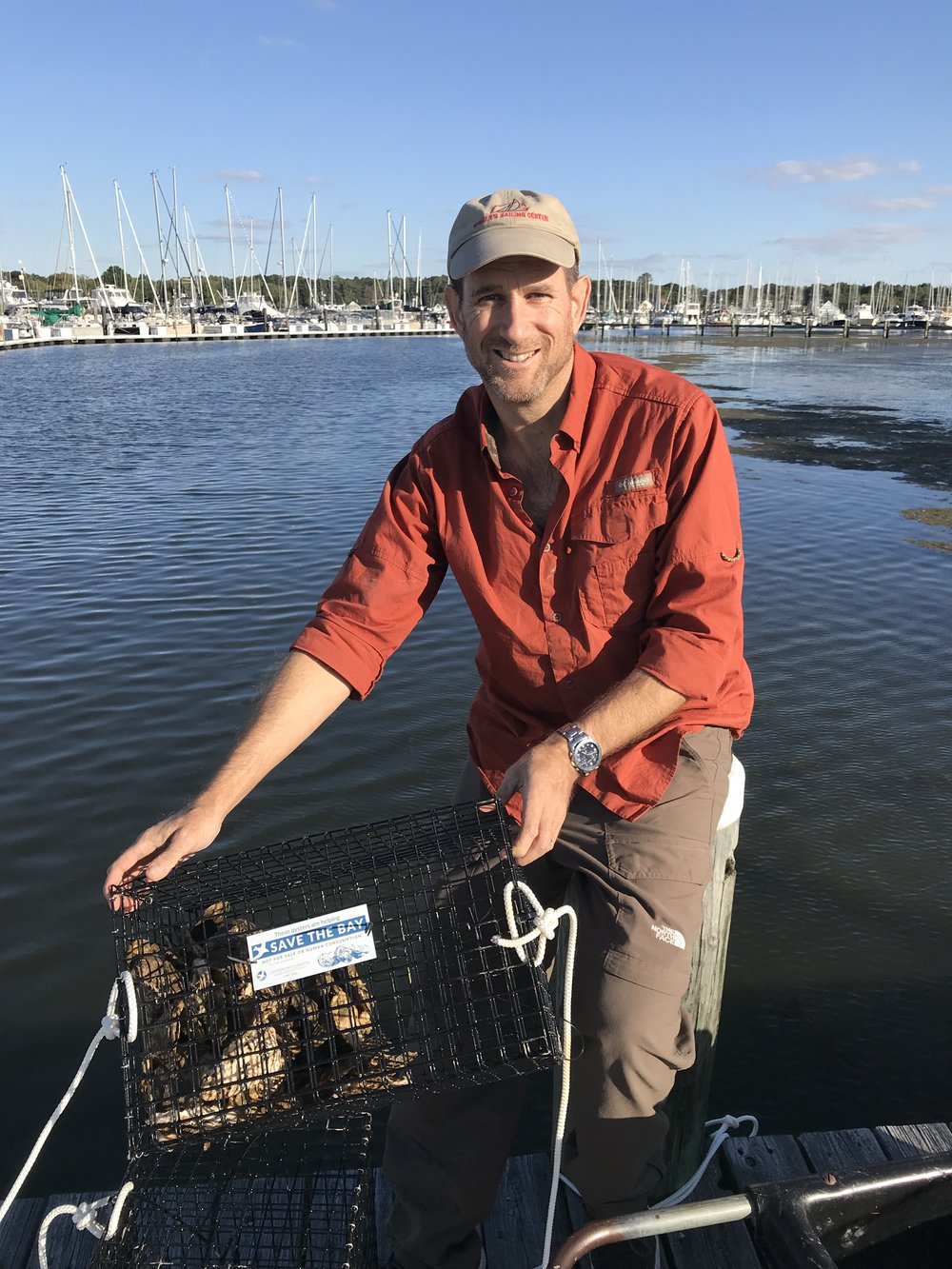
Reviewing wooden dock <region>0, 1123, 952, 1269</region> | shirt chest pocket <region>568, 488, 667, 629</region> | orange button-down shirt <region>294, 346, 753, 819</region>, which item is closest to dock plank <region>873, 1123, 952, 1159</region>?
wooden dock <region>0, 1123, 952, 1269</region>

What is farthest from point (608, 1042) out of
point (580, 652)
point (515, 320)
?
point (515, 320)

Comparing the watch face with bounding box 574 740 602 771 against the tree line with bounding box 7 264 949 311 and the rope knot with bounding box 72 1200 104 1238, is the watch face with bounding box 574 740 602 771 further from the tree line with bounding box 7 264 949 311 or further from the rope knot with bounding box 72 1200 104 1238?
the tree line with bounding box 7 264 949 311

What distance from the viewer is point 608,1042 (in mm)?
2510

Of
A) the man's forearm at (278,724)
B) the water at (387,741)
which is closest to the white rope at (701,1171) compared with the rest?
the water at (387,741)

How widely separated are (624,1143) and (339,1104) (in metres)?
0.96

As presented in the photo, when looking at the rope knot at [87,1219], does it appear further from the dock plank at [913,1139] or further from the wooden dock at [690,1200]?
the dock plank at [913,1139]

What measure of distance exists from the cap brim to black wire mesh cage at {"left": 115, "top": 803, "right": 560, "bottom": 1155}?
4.86 feet

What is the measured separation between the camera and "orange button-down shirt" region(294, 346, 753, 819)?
2.64 meters

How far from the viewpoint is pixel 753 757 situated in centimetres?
698

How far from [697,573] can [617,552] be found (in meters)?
0.23

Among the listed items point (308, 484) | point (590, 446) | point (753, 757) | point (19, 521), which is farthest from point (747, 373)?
point (590, 446)

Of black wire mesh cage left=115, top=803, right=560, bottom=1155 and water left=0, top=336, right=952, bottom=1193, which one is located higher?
black wire mesh cage left=115, top=803, right=560, bottom=1155

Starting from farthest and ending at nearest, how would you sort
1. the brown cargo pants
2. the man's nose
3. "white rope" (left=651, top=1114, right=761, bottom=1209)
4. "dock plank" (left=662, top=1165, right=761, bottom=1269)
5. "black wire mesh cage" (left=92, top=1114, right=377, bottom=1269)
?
"white rope" (left=651, top=1114, right=761, bottom=1209) → "dock plank" (left=662, top=1165, right=761, bottom=1269) → the man's nose → the brown cargo pants → "black wire mesh cage" (left=92, top=1114, right=377, bottom=1269)

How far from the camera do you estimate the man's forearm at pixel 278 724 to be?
245 centimetres
